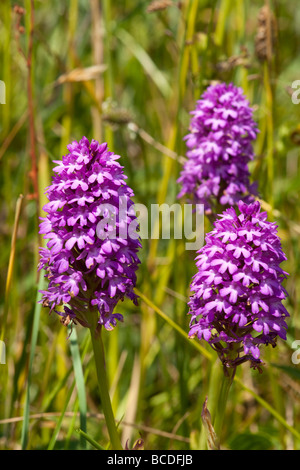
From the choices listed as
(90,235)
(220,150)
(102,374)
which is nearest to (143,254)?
(220,150)

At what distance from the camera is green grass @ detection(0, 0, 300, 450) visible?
247cm

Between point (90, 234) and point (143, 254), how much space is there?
1229mm

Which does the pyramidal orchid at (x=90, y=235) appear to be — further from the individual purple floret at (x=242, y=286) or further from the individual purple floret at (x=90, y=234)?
the individual purple floret at (x=242, y=286)

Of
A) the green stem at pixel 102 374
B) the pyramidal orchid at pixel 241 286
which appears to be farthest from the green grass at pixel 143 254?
the pyramidal orchid at pixel 241 286

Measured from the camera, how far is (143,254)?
277 centimetres

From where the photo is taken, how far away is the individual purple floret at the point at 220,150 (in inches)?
87.0

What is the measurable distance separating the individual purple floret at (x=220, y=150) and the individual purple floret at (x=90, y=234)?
2.10 feet

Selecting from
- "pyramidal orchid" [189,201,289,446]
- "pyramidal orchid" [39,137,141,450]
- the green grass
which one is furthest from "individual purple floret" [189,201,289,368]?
the green grass

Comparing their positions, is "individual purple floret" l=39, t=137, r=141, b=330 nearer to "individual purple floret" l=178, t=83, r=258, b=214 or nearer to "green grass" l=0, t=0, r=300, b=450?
"green grass" l=0, t=0, r=300, b=450

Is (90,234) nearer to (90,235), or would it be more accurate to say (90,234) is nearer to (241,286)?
(90,235)

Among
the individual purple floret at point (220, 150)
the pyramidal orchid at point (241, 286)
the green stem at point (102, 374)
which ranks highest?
the individual purple floret at point (220, 150)

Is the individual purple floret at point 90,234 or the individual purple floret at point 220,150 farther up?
the individual purple floret at point 220,150

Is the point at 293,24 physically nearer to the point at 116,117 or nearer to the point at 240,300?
the point at 116,117

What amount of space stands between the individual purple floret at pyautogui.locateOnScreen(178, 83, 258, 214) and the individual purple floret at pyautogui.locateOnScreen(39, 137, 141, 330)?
640 millimetres
